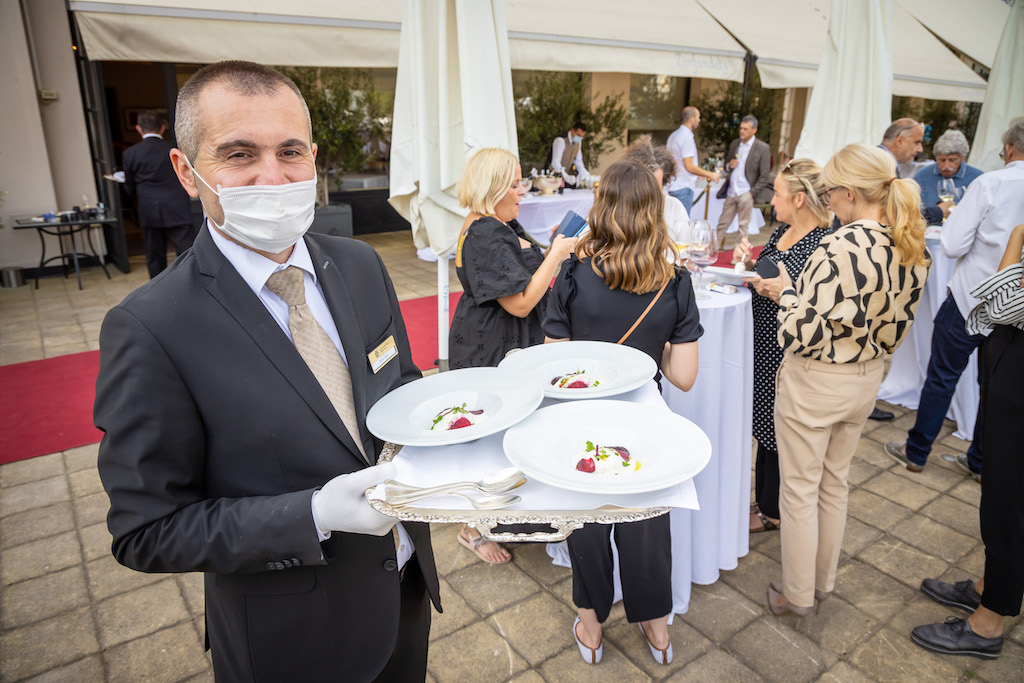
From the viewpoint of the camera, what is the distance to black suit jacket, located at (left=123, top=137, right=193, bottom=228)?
6.73 metres

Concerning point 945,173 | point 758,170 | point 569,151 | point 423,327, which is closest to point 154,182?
point 423,327

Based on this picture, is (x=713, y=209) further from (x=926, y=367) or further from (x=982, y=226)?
(x=982, y=226)

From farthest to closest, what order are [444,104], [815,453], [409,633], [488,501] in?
[444,104]
[815,453]
[409,633]
[488,501]

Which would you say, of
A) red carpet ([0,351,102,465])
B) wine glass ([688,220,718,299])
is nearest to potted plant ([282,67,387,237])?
red carpet ([0,351,102,465])

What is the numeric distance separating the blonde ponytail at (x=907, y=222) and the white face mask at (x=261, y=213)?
6.65ft

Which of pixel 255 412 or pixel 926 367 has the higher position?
pixel 255 412

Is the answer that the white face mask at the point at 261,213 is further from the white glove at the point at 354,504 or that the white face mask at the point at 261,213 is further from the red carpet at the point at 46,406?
the red carpet at the point at 46,406

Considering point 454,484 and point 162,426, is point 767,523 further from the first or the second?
point 162,426

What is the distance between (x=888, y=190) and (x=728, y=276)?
2.85ft

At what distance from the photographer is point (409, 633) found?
1.53 m

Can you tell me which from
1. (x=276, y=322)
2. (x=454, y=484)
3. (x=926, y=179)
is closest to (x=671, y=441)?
(x=454, y=484)

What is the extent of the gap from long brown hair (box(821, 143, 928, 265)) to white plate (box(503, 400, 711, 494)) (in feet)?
4.80

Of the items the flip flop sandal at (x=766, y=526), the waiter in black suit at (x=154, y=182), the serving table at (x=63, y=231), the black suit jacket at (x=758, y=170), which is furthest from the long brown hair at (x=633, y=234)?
the black suit jacket at (x=758, y=170)

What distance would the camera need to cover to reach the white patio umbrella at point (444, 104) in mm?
3252
